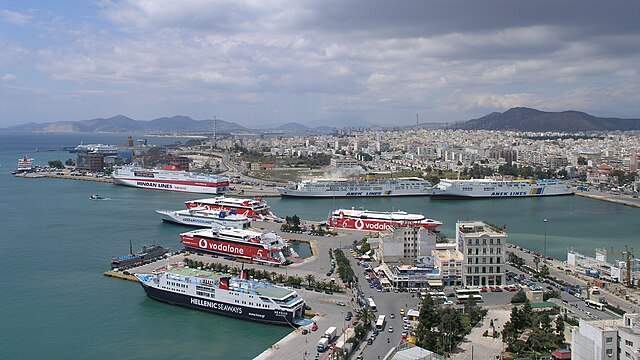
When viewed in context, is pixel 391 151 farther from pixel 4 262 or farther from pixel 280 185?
pixel 4 262

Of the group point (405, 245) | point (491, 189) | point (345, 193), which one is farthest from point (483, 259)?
point (491, 189)

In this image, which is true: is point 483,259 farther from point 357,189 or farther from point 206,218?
point 357,189

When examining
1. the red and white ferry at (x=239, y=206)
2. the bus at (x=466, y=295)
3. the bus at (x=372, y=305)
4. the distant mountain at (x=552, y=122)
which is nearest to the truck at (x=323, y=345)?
the bus at (x=372, y=305)

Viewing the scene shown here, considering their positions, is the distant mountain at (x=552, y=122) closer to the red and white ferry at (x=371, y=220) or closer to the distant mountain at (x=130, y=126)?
the distant mountain at (x=130, y=126)

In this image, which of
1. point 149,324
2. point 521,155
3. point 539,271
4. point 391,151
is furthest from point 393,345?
point 391,151

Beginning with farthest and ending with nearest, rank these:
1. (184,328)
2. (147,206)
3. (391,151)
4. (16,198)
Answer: (391,151)
(16,198)
(147,206)
(184,328)

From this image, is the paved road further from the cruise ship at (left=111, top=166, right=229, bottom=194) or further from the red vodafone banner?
the cruise ship at (left=111, top=166, right=229, bottom=194)

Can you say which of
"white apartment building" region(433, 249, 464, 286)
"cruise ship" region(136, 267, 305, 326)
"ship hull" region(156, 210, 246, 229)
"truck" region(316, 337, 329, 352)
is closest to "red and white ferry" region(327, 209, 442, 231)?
"ship hull" region(156, 210, 246, 229)
